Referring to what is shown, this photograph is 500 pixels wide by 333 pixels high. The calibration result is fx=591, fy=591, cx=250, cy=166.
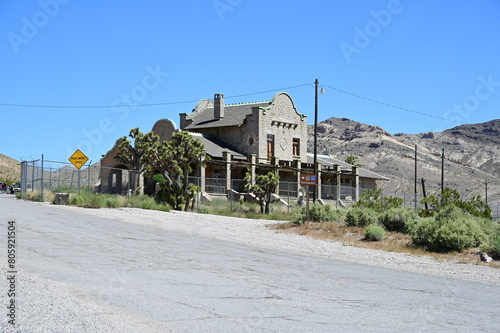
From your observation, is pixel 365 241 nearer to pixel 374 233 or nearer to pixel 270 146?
pixel 374 233

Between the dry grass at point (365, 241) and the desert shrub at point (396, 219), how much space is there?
1.00 meters

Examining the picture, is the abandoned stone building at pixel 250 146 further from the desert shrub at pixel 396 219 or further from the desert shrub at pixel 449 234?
the desert shrub at pixel 449 234

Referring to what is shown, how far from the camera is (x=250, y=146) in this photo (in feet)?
172

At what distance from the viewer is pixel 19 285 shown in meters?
9.25

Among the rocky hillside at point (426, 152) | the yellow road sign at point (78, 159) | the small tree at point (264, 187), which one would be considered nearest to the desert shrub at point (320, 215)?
the small tree at point (264, 187)

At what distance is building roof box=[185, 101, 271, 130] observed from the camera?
178ft

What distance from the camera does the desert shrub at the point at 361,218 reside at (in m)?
25.9

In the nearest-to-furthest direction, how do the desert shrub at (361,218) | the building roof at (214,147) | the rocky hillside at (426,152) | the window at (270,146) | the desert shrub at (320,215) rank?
the desert shrub at (361,218), the desert shrub at (320,215), the building roof at (214,147), the window at (270,146), the rocky hillside at (426,152)

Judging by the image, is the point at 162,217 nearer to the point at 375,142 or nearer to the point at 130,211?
A: the point at 130,211

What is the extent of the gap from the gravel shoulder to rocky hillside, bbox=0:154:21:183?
65555 millimetres

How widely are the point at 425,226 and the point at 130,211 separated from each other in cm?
1505

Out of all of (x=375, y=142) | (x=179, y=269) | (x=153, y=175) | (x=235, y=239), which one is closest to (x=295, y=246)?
(x=235, y=239)

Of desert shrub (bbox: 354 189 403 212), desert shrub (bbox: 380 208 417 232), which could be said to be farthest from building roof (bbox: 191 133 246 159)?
desert shrub (bbox: 380 208 417 232)

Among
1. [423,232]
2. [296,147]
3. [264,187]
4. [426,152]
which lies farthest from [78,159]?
[426,152]
